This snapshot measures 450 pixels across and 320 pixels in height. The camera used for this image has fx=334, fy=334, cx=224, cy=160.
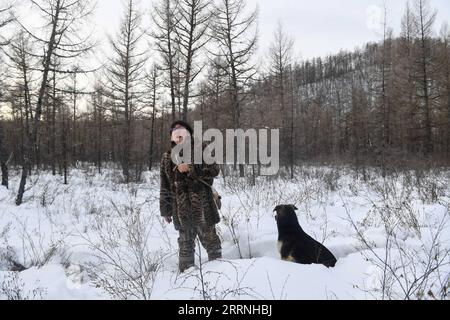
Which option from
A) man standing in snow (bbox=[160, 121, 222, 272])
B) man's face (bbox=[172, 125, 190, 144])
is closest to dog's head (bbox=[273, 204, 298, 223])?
man standing in snow (bbox=[160, 121, 222, 272])

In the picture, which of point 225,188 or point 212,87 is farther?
point 212,87

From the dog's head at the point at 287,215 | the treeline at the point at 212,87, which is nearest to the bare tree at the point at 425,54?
the treeline at the point at 212,87

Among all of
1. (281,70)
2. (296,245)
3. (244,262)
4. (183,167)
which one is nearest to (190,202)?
(183,167)

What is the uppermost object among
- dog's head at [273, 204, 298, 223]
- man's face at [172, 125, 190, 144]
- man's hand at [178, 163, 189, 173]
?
man's face at [172, 125, 190, 144]

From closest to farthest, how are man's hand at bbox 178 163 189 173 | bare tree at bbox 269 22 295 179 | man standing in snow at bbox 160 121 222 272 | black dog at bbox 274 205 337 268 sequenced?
black dog at bbox 274 205 337 268 → man's hand at bbox 178 163 189 173 → man standing in snow at bbox 160 121 222 272 → bare tree at bbox 269 22 295 179

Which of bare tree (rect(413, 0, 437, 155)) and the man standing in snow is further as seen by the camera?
bare tree (rect(413, 0, 437, 155))

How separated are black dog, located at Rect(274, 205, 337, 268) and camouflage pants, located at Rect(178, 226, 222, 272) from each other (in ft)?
2.38

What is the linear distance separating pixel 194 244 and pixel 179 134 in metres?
1.22

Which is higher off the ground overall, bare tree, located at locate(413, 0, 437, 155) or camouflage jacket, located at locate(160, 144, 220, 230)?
bare tree, located at locate(413, 0, 437, 155)

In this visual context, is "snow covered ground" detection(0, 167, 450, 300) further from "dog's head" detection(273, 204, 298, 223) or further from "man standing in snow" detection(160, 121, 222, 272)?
"dog's head" detection(273, 204, 298, 223)

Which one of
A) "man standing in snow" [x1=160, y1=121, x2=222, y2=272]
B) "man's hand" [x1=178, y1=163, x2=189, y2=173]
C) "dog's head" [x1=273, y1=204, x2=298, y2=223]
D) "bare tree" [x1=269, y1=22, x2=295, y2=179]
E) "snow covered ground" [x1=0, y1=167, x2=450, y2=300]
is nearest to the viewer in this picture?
"snow covered ground" [x1=0, y1=167, x2=450, y2=300]

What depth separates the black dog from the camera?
340cm

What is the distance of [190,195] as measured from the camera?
3.73m

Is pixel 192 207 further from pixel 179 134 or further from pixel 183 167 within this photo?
pixel 179 134
